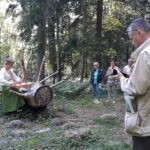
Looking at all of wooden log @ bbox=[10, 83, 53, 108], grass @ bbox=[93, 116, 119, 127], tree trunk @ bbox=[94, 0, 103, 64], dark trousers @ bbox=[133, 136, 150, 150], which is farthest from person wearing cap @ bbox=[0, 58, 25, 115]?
tree trunk @ bbox=[94, 0, 103, 64]

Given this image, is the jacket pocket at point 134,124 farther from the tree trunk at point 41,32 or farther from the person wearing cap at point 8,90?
the tree trunk at point 41,32

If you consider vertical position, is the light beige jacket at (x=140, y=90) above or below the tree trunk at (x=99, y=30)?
below

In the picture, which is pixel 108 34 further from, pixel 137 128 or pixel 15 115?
pixel 137 128

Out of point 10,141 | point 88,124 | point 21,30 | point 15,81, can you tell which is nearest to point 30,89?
point 15,81

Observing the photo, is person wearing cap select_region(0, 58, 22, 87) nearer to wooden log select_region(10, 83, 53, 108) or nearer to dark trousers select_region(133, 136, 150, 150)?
wooden log select_region(10, 83, 53, 108)

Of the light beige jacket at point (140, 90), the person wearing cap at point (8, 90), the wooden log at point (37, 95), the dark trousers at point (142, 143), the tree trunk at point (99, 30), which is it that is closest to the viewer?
the light beige jacket at point (140, 90)

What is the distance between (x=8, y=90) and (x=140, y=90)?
6222mm

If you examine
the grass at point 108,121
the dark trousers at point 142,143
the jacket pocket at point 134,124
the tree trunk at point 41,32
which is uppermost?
the tree trunk at point 41,32

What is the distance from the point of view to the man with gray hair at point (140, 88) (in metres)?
2.28

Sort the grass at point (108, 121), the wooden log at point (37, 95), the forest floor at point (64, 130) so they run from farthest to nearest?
the wooden log at point (37, 95) → the grass at point (108, 121) → the forest floor at point (64, 130)

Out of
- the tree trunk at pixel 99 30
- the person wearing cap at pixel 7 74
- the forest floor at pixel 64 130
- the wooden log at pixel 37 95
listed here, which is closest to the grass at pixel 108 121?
the forest floor at pixel 64 130

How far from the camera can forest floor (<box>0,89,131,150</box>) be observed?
5.21 m

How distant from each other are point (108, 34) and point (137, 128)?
16242mm

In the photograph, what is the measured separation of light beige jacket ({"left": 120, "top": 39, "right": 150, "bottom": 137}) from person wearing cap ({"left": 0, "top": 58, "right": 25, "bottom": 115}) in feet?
19.7
